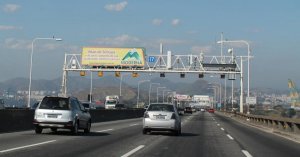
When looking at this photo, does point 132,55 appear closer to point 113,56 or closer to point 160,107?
point 113,56

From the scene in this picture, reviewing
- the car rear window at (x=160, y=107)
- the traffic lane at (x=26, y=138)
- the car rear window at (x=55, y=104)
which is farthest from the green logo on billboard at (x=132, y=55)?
the car rear window at (x=55, y=104)

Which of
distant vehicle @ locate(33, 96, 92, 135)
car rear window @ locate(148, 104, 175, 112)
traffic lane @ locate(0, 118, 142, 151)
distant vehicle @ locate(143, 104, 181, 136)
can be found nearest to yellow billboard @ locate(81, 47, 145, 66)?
car rear window @ locate(148, 104, 175, 112)

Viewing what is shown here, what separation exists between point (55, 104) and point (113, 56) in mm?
38101

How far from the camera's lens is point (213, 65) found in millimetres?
54750

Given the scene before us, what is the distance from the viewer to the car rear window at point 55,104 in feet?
58.3

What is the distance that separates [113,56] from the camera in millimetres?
55906

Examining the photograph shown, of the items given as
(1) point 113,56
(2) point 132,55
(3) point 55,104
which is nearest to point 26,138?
(3) point 55,104

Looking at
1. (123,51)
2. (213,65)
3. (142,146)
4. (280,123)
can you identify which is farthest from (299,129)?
(123,51)

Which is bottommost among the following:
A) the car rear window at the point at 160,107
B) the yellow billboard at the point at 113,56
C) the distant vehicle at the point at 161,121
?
the distant vehicle at the point at 161,121

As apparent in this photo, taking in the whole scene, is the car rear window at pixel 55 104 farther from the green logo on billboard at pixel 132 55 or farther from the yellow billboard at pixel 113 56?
the green logo on billboard at pixel 132 55

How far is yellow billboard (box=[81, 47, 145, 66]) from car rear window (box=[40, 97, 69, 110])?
37.5 meters

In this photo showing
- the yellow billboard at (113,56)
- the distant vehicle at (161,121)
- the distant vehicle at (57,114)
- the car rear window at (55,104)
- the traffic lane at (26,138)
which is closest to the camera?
the traffic lane at (26,138)

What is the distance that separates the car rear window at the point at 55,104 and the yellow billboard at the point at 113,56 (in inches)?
1475

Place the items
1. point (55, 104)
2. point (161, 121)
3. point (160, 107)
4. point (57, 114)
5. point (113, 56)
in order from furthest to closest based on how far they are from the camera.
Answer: point (113, 56) → point (160, 107) → point (161, 121) → point (55, 104) → point (57, 114)
